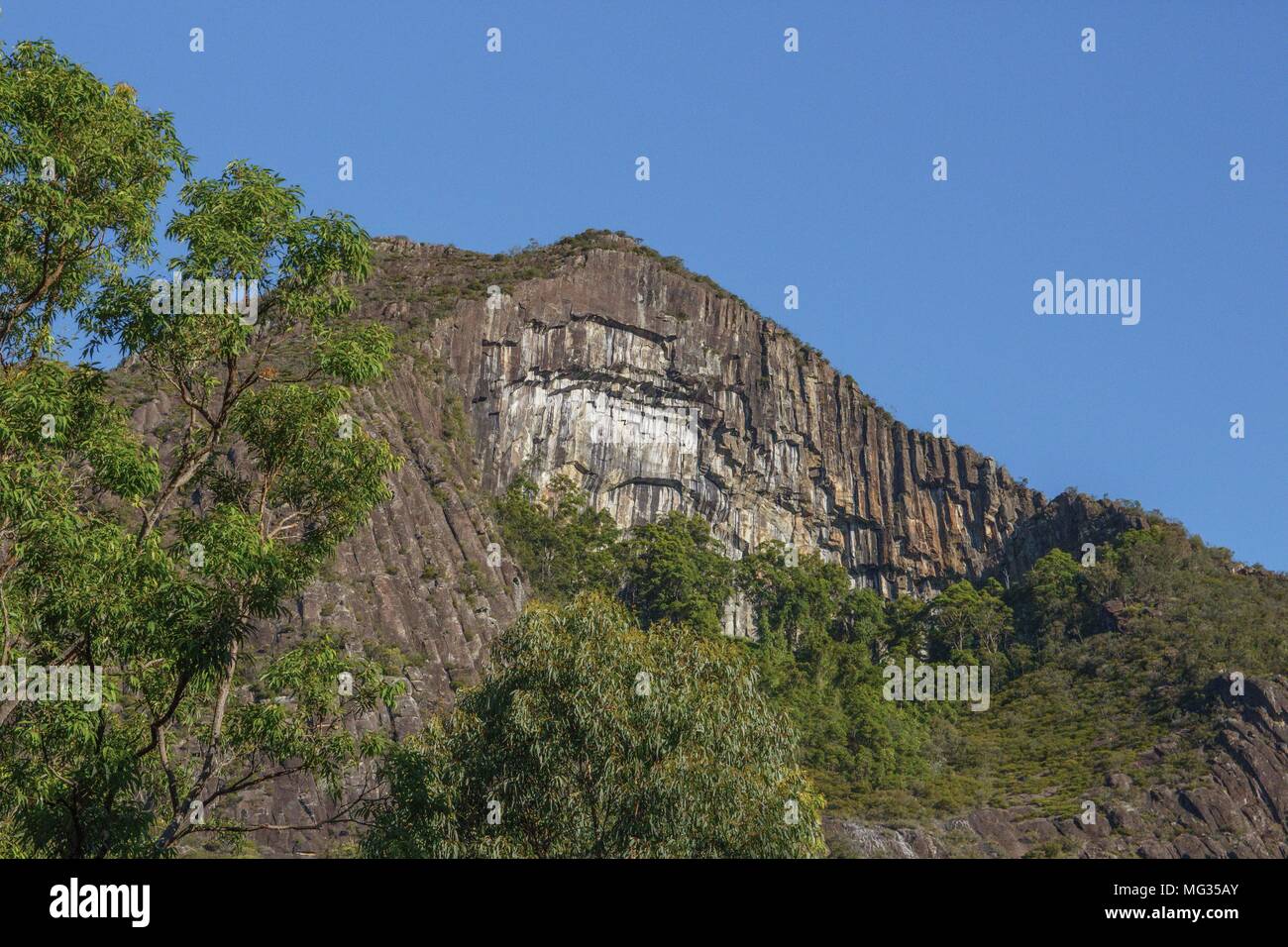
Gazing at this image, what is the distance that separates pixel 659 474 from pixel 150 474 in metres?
111

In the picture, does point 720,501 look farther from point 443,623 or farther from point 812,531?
point 443,623

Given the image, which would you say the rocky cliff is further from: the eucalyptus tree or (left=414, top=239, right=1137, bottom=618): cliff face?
the eucalyptus tree

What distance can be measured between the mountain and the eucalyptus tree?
59.3 m

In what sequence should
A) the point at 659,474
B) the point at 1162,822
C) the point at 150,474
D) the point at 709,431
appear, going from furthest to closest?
the point at 709,431 < the point at 659,474 < the point at 1162,822 < the point at 150,474

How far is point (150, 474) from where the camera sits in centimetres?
2192

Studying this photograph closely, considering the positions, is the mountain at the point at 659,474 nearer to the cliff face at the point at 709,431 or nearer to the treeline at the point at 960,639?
the cliff face at the point at 709,431

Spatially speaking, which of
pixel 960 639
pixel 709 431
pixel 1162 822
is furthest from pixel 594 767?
pixel 709 431

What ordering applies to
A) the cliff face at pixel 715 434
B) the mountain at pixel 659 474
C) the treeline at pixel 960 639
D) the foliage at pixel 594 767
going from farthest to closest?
the cliff face at pixel 715 434 < the treeline at pixel 960 639 < the mountain at pixel 659 474 < the foliage at pixel 594 767

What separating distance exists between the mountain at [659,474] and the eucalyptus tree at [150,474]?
59320 millimetres

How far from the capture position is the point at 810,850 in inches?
1288

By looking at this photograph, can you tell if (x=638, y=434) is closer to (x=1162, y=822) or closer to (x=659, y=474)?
(x=659, y=474)

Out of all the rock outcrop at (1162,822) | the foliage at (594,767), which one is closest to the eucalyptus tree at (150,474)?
the foliage at (594,767)

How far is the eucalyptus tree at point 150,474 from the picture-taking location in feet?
70.4

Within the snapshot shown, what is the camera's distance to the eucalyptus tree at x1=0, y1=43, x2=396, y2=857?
21.5 meters
